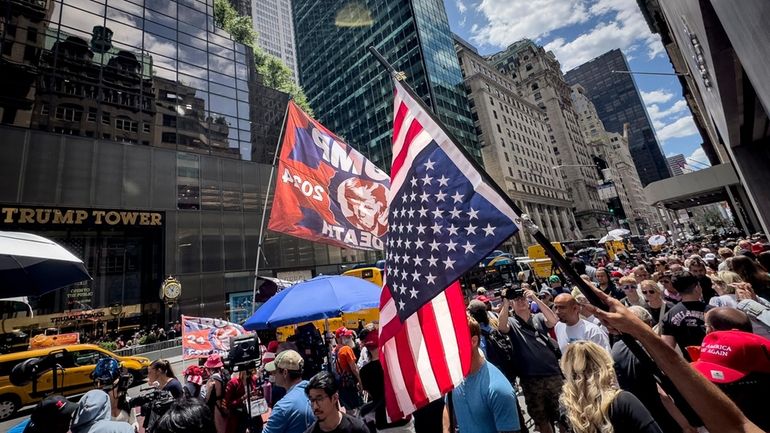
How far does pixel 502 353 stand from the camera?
457 cm

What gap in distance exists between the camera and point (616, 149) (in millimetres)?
124125

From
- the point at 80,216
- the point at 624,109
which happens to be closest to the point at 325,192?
the point at 80,216

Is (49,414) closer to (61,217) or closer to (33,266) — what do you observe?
(33,266)

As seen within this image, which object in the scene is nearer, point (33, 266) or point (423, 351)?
point (423, 351)

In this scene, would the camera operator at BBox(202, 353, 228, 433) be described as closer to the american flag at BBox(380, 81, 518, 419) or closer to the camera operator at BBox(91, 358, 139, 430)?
the camera operator at BBox(91, 358, 139, 430)

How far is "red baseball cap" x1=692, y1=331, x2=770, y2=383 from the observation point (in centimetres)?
212

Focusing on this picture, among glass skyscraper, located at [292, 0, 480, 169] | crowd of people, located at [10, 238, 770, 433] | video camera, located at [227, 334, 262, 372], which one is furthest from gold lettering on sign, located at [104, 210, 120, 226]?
glass skyscraper, located at [292, 0, 480, 169]

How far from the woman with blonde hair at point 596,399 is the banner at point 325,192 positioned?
4.85 metres

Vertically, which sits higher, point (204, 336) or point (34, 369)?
point (34, 369)

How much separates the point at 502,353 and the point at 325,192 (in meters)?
4.79

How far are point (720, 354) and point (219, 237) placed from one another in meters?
29.9

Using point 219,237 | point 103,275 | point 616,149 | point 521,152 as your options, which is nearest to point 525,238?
point 521,152

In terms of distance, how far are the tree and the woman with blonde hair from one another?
1695 inches

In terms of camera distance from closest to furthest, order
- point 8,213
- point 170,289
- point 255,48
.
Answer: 1. point 8,213
2. point 170,289
3. point 255,48
